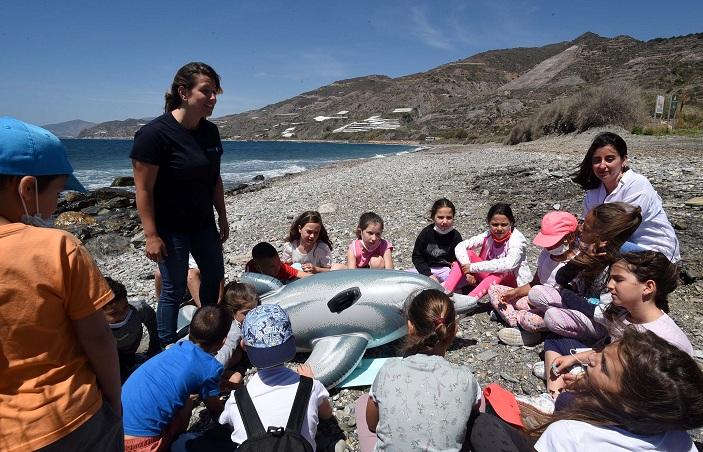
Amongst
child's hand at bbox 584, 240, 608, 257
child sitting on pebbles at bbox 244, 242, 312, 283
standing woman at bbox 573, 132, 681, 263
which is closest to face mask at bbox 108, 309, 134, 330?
child sitting on pebbles at bbox 244, 242, 312, 283

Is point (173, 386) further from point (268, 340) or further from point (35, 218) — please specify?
point (35, 218)

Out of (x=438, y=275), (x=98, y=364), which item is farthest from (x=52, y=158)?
(x=438, y=275)

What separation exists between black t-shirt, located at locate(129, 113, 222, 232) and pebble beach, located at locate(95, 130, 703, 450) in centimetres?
204

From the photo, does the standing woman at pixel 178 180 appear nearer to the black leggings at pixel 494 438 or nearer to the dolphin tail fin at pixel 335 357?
the dolphin tail fin at pixel 335 357

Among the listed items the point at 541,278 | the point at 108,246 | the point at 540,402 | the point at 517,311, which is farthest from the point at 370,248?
the point at 108,246

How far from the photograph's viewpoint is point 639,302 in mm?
2875

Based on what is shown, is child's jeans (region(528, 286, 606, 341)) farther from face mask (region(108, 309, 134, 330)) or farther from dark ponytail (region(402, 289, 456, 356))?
face mask (region(108, 309, 134, 330))

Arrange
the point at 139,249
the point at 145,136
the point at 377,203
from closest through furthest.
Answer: the point at 145,136, the point at 139,249, the point at 377,203

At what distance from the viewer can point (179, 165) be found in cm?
341

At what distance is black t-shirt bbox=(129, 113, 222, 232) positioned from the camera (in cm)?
325

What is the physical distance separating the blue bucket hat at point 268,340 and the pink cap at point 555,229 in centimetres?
256

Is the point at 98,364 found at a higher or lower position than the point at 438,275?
higher

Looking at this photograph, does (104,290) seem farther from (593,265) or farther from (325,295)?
(593,265)

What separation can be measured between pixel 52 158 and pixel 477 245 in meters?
4.53
